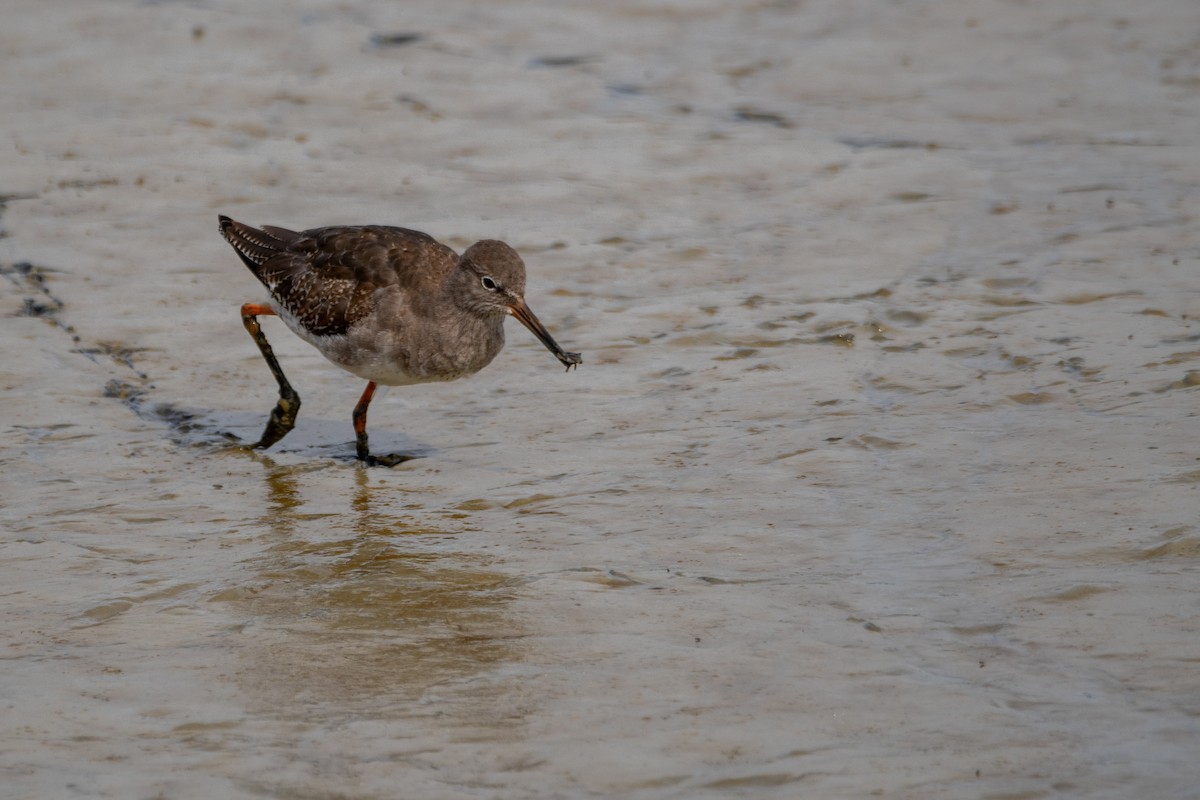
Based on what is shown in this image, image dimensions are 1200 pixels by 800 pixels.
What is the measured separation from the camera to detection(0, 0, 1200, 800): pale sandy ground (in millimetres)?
5719

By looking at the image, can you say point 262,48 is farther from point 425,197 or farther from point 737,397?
point 737,397

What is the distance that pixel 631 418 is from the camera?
29.9ft

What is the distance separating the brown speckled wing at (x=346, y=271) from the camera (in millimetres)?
8773

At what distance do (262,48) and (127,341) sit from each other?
6.36m

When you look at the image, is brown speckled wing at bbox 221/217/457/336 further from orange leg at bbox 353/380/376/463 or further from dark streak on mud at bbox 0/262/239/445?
dark streak on mud at bbox 0/262/239/445

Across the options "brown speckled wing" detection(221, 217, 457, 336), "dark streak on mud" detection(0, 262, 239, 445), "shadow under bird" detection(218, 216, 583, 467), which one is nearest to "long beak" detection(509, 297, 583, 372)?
"shadow under bird" detection(218, 216, 583, 467)

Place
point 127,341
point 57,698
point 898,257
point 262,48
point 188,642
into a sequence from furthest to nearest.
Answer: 1. point 262,48
2. point 898,257
3. point 127,341
4. point 188,642
5. point 57,698

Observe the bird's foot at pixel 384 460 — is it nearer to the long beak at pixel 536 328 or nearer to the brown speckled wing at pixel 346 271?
the brown speckled wing at pixel 346 271

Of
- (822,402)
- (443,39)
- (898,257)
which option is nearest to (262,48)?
(443,39)

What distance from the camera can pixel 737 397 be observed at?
930 centimetres

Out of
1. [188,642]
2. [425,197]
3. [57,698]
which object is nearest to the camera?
[57,698]

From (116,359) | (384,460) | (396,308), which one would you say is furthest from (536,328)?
(116,359)

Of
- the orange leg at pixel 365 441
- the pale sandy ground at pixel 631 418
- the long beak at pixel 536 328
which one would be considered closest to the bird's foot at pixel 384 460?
the orange leg at pixel 365 441

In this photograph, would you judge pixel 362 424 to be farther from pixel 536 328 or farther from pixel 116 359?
pixel 116 359
